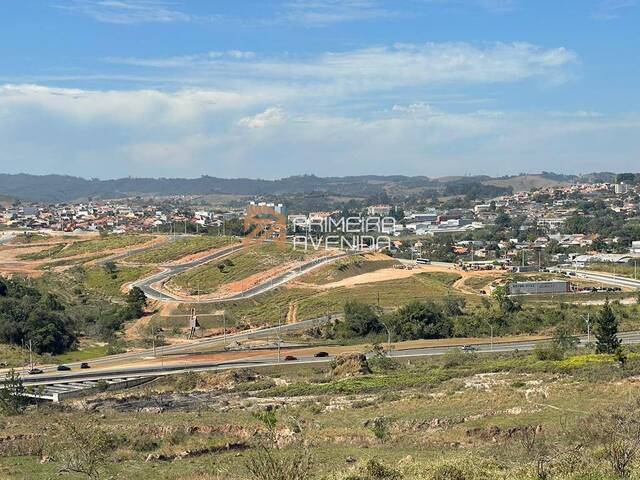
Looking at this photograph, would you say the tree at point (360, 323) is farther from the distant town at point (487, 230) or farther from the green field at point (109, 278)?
the distant town at point (487, 230)

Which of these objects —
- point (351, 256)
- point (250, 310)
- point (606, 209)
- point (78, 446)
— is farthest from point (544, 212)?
point (78, 446)

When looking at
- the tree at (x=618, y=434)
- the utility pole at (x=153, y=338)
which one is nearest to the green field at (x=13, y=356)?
the utility pole at (x=153, y=338)

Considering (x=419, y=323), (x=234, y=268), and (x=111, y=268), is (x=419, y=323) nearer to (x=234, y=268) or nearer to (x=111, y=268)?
(x=234, y=268)

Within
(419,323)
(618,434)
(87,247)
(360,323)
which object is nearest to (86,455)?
(618,434)

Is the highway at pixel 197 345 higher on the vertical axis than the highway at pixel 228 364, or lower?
lower

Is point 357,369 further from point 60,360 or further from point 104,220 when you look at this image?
point 104,220
